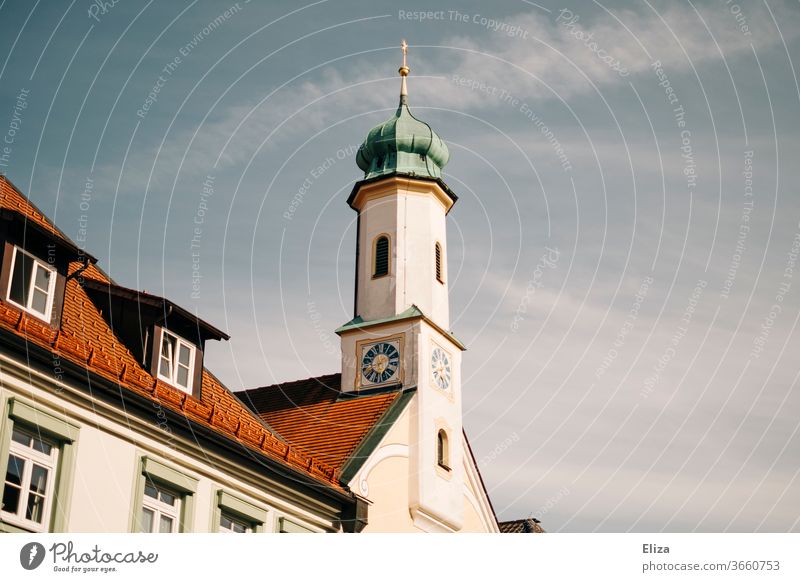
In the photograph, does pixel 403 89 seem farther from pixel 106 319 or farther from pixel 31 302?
pixel 31 302

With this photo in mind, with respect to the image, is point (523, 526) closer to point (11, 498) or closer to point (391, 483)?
point (391, 483)

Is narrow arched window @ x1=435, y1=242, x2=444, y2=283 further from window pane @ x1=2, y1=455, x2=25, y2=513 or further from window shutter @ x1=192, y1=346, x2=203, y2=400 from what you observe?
window pane @ x1=2, y1=455, x2=25, y2=513

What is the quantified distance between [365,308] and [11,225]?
16.7m

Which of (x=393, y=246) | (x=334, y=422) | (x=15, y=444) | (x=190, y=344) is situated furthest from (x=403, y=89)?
(x=15, y=444)

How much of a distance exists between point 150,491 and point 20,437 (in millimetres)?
3238

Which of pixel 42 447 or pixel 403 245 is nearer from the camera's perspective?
pixel 42 447

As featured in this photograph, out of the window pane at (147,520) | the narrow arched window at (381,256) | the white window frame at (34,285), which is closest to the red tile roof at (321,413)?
the narrow arched window at (381,256)

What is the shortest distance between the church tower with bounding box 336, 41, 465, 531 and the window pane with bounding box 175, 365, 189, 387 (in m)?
8.70

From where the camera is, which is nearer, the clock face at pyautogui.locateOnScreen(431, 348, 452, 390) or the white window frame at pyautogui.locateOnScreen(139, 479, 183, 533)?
the white window frame at pyautogui.locateOnScreen(139, 479, 183, 533)

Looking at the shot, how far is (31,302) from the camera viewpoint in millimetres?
21812

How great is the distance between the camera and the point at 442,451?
34.7m

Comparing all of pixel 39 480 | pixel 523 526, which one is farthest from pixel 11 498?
pixel 523 526

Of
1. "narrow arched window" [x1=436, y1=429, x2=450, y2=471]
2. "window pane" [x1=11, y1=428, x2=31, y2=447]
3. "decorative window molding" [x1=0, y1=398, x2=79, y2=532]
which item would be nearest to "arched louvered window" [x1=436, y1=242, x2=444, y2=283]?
"narrow arched window" [x1=436, y1=429, x2=450, y2=471]

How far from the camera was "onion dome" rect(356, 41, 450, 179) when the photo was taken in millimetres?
38969
